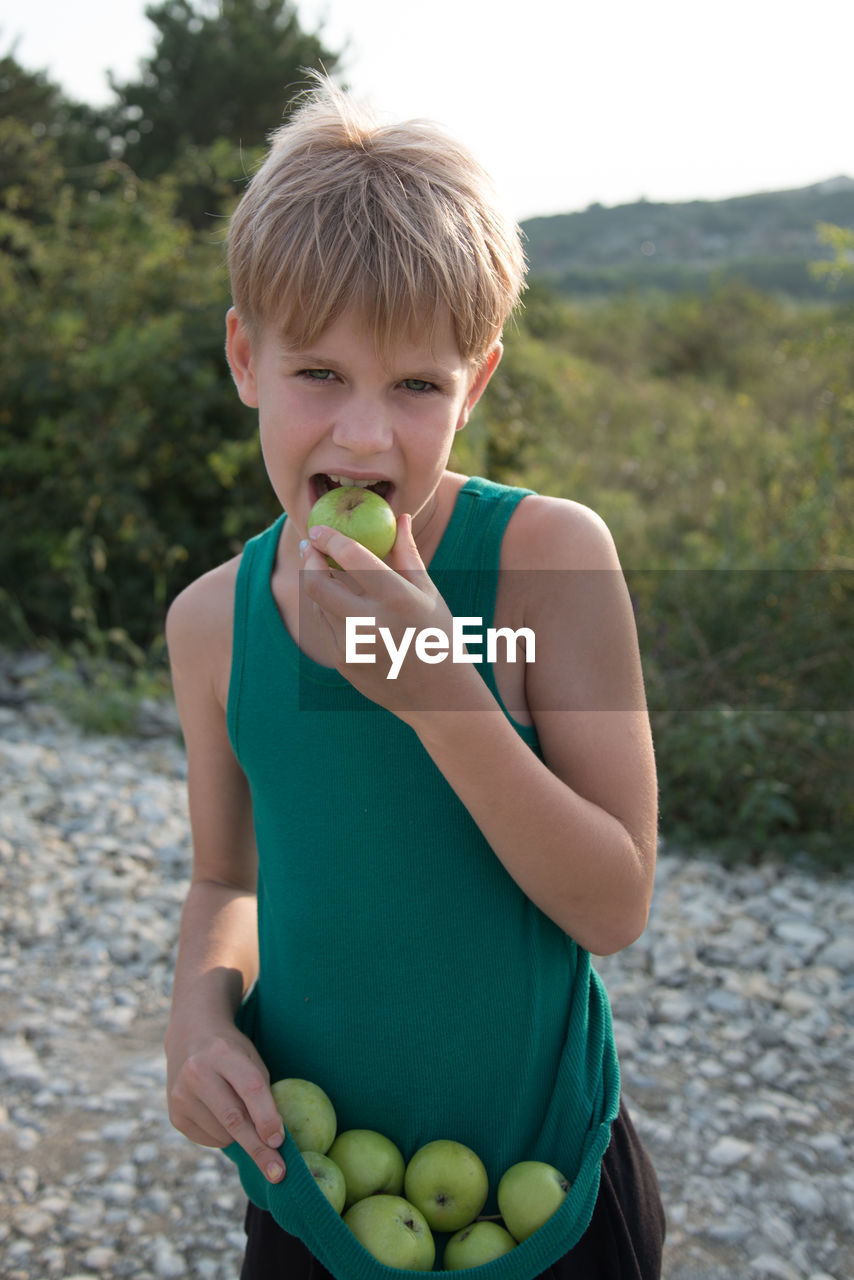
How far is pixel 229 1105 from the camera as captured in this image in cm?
133

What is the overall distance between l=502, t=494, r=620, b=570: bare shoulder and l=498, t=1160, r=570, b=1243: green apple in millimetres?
751

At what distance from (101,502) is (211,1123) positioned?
5.46m

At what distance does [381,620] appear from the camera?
3.84 ft

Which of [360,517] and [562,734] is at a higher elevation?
[360,517]

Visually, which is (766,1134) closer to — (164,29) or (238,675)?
(238,675)

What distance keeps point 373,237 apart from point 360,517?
342mm

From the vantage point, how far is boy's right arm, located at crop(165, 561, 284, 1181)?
135 cm

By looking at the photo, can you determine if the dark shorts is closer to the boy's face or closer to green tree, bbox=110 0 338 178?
the boy's face

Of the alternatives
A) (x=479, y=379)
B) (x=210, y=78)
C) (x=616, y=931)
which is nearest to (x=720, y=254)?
(x=210, y=78)

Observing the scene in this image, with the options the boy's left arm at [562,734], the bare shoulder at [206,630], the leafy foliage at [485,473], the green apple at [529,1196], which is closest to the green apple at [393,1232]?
the green apple at [529,1196]

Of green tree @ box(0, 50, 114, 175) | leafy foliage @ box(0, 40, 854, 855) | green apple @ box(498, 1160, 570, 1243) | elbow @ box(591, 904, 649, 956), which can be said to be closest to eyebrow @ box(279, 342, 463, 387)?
elbow @ box(591, 904, 649, 956)

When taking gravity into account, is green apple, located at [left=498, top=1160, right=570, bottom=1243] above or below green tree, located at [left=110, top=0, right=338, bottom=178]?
below

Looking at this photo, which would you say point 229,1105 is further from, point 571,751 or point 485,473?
point 485,473

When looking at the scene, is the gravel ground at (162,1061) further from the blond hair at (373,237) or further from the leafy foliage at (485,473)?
the blond hair at (373,237)
